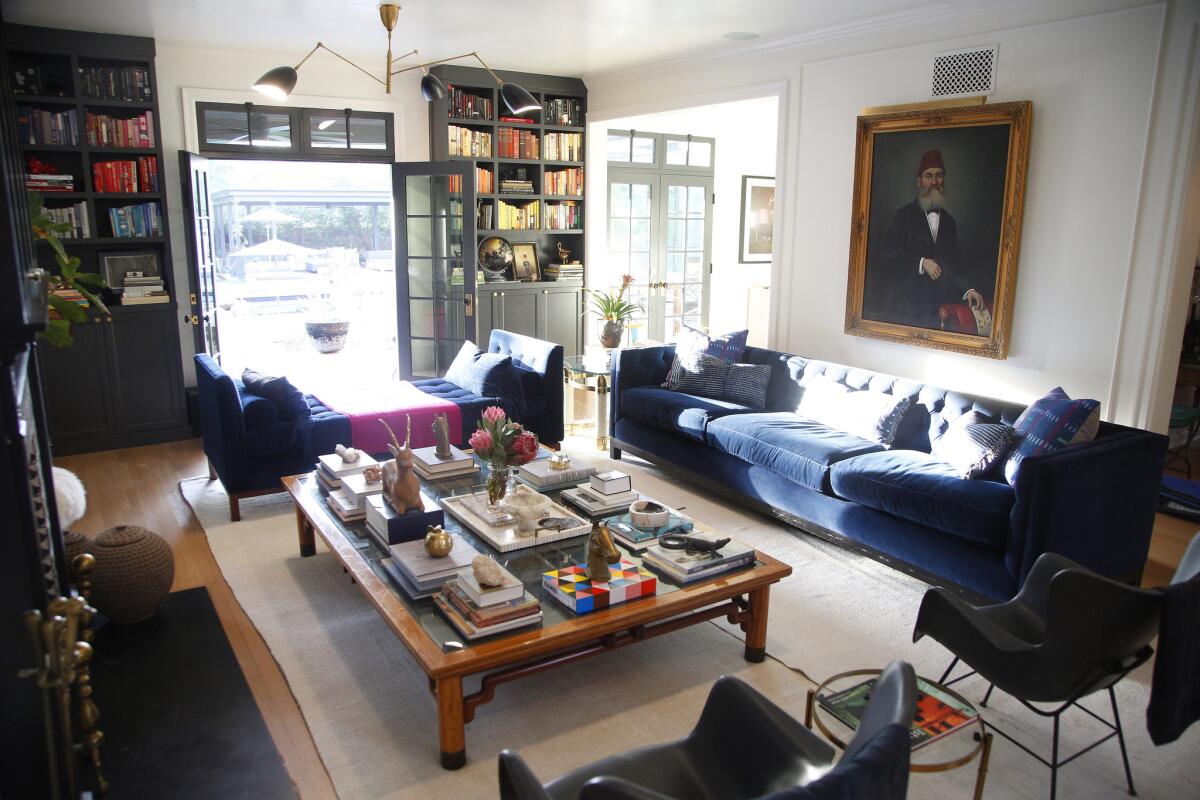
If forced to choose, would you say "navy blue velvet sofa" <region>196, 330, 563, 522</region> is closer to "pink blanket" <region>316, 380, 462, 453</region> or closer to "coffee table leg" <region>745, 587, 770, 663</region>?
"pink blanket" <region>316, 380, 462, 453</region>

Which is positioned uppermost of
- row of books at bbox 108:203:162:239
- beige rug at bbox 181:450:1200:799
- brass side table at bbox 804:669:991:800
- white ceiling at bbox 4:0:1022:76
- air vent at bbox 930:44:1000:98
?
white ceiling at bbox 4:0:1022:76

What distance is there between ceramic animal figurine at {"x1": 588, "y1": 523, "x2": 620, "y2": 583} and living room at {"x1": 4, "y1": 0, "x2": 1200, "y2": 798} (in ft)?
0.64

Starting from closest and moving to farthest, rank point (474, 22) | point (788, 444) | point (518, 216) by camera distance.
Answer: point (788, 444)
point (474, 22)
point (518, 216)

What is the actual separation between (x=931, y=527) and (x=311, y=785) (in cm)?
263

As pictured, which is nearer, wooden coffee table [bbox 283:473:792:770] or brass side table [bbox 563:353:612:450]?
wooden coffee table [bbox 283:473:792:770]

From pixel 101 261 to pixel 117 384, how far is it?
89 centimetres

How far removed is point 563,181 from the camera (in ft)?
25.6

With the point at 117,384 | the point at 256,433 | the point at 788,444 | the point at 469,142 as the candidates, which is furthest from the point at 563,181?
the point at 788,444

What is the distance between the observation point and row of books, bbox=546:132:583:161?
7.68 m

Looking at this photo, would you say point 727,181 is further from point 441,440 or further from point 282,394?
point 441,440

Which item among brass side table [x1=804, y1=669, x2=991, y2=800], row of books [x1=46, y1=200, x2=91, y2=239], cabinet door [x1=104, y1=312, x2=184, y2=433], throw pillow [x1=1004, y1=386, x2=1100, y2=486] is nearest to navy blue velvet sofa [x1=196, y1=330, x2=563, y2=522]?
cabinet door [x1=104, y1=312, x2=184, y2=433]

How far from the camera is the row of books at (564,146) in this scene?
303 inches

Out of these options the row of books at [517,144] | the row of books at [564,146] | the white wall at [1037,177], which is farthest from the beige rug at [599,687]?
the row of books at [564,146]

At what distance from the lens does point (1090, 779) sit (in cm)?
259
